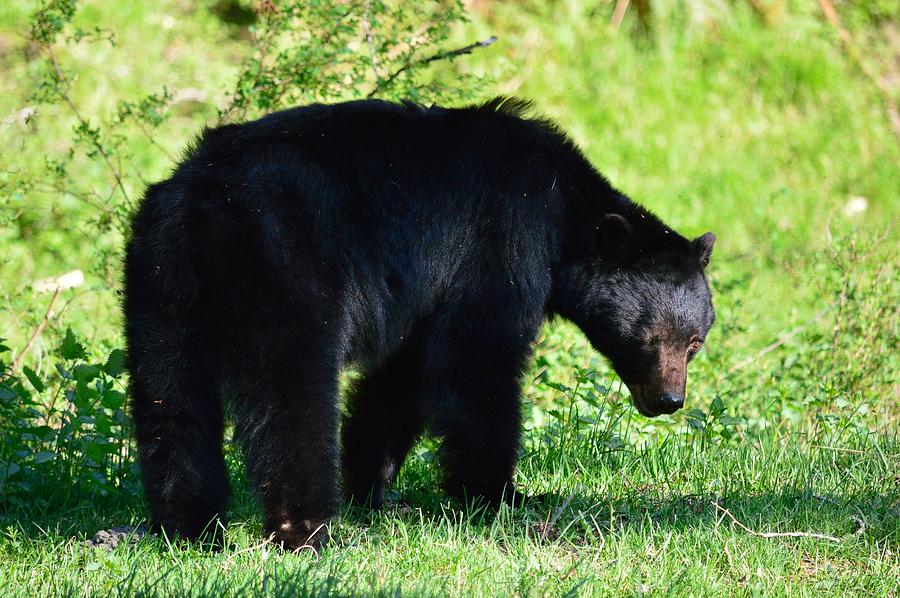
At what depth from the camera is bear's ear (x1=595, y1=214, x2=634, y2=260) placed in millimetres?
5043

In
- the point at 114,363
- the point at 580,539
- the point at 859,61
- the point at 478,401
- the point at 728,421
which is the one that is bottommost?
the point at 859,61

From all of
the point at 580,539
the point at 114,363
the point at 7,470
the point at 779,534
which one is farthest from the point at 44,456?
the point at 779,534

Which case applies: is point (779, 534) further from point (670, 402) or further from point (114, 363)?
point (114, 363)

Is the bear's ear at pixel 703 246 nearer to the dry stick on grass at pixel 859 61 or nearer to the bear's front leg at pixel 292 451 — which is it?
the bear's front leg at pixel 292 451

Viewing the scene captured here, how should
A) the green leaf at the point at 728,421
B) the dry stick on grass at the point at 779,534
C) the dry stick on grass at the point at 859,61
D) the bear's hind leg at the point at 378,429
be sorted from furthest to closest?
1. the dry stick on grass at the point at 859,61
2. the green leaf at the point at 728,421
3. the bear's hind leg at the point at 378,429
4. the dry stick on grass at the point at 779,534

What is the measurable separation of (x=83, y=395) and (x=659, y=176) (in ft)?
27.1

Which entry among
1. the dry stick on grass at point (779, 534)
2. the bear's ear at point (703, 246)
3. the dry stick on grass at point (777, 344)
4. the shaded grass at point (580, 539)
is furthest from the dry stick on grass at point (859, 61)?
the dry stick on grass at point (779, 534)

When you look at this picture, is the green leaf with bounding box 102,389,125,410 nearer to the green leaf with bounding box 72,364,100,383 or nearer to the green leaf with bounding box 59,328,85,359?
the green leaf with bounding box 72,364,100,383

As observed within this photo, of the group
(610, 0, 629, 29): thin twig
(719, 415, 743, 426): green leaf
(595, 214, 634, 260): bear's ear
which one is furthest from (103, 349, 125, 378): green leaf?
(610, 0, 629, 29): thin twig

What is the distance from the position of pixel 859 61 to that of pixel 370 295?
10952 millimetres

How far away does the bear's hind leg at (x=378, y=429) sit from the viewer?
17.4 ft

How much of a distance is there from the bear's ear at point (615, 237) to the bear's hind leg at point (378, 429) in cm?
107

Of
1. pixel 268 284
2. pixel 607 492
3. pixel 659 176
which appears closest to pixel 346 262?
Result: pixel 268 284

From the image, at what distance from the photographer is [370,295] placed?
4.53m
